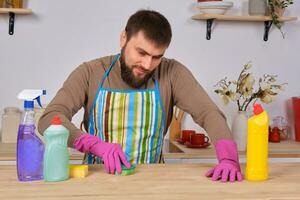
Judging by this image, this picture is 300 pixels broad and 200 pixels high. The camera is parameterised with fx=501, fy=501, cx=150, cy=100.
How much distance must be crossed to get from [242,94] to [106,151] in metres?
1.57

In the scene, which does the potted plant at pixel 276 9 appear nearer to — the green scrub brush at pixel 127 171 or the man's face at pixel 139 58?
the man's face at pixel 139 58

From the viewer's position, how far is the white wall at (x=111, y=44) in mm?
3043

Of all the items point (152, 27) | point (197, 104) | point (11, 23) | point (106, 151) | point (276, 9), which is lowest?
point (106, 151)

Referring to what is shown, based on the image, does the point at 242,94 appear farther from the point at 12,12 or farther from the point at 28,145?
the point at 28,145

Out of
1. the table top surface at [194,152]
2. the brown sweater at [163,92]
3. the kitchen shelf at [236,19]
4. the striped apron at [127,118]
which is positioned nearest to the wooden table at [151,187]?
the brown sweater at [163,92]

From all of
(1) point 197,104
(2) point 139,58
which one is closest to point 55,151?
(2) point 139,58

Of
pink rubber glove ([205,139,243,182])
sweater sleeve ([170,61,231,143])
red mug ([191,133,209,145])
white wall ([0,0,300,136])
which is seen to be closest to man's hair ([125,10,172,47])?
sweater sleeve ([170,61,231,143])

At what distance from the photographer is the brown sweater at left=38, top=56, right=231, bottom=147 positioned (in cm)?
186

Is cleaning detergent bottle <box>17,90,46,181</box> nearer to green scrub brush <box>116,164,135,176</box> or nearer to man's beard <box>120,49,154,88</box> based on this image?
green scrub brush <box>116,164,135,176</box>

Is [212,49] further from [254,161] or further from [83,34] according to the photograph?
[254,161]

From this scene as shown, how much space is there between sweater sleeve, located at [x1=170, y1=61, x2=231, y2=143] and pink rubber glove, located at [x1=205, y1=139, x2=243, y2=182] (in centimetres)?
8

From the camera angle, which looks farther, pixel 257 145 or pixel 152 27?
pixel 152 27

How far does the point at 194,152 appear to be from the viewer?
2.75 metres

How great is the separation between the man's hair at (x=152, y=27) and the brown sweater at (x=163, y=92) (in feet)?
0.72
